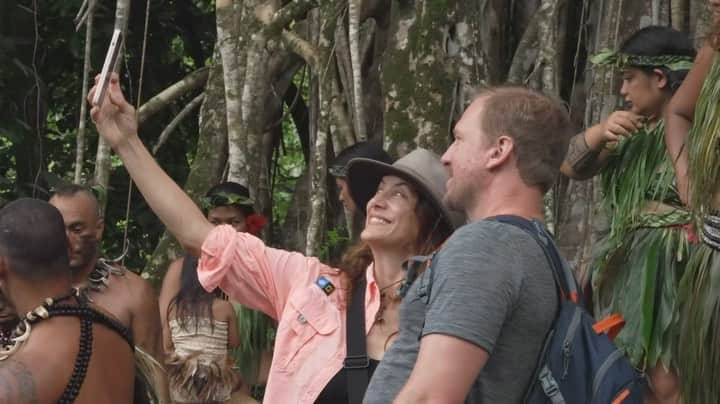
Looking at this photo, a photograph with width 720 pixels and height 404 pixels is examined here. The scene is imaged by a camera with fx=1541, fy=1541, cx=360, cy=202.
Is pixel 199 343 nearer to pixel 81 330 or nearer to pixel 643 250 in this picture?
pixel 643 250

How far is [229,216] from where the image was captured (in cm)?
681

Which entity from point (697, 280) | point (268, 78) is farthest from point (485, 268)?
point (268, 78)

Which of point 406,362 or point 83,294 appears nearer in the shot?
point 406,362

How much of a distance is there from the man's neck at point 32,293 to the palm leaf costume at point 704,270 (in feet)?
5.29

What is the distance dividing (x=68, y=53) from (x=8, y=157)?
0.81 metres

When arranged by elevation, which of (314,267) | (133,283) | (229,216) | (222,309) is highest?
(314,267)

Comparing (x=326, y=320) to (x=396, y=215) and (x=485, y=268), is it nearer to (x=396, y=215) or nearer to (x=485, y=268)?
(x=396, y=215)

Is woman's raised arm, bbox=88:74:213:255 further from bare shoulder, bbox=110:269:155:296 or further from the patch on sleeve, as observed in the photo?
bare shoulder, bbox=110:269:155:296

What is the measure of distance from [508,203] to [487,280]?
0.25 meters

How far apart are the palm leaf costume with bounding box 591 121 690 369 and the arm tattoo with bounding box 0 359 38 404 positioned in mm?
1780

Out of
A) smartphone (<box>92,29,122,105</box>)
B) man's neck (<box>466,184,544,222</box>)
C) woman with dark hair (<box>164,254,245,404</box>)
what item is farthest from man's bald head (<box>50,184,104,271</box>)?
Result: man's neck (<box>466,184,544,222</box>)

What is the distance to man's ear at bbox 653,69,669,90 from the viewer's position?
4863mm

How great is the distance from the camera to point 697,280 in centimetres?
396

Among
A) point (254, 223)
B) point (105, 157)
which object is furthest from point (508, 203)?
point (105, 157)
